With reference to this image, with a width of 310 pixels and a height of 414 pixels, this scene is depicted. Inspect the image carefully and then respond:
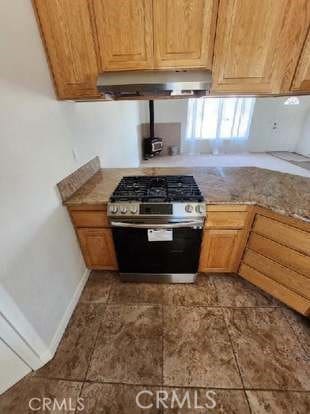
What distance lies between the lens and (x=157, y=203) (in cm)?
145

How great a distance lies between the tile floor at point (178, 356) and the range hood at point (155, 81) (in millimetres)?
1671

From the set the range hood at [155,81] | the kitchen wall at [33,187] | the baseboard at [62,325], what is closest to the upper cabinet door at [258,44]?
the range hood at [155,81]

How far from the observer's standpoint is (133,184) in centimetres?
177

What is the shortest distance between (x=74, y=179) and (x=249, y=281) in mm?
1827

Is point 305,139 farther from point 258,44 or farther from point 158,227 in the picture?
point 158,227

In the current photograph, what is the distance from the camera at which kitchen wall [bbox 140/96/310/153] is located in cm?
643

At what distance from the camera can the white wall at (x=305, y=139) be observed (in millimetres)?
6555

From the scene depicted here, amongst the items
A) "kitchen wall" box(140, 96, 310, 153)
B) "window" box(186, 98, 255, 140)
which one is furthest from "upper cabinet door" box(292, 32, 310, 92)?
"window" box(186, 98, 255, 140)

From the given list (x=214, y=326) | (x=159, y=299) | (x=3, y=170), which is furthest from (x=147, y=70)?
(x=214, y=326)

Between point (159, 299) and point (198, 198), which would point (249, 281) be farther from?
point (198, 198)

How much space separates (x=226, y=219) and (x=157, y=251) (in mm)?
626

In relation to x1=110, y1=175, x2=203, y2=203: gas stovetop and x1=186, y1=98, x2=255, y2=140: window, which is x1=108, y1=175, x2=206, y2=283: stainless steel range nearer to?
x1=110, y1=175, x2=203, y2=203: gas stovetop

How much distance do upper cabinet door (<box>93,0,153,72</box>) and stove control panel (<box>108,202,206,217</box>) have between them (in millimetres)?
966

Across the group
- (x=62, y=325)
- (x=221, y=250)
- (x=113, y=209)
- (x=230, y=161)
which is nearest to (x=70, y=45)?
(x=113, y=209)
